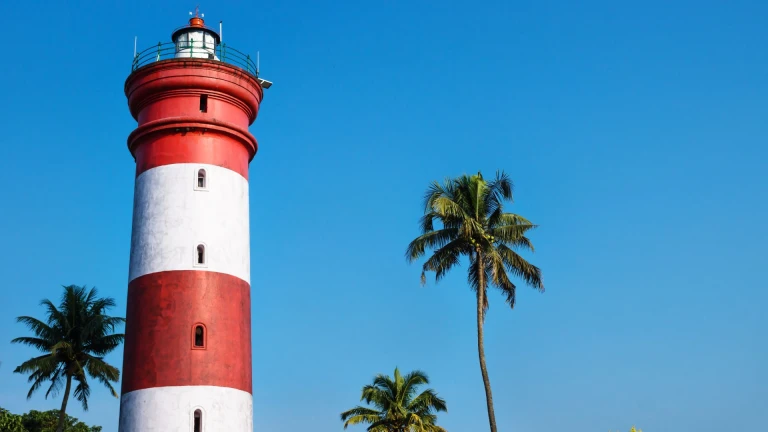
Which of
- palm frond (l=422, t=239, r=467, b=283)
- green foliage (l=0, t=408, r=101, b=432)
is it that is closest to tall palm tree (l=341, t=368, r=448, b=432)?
palm frond (l=422, t=239, r=467, b=283)

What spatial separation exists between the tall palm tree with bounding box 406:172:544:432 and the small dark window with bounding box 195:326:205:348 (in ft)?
34.4

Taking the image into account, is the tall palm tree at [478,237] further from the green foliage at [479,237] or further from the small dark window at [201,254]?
the small dark window at [201,254]

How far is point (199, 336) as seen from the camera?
2853 centimetres

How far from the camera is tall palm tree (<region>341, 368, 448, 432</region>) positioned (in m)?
45.1

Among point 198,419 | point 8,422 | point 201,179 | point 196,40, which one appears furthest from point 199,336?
point 8,422

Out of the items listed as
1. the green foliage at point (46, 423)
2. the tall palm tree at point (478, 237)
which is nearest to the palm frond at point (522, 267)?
the tall palm tree at point (478, 237)

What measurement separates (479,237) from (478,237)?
48mm

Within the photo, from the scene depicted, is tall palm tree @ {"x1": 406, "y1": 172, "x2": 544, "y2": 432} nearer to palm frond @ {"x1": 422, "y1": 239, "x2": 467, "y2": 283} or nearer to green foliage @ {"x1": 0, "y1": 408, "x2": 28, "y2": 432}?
palm frond @ {"x1": 422, "y1": 239, "x2": 467, "y2": 283}

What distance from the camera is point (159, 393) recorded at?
2766 centimetres

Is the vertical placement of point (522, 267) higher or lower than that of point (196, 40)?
lower

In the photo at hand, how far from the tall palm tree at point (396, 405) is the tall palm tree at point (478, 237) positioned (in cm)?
1157

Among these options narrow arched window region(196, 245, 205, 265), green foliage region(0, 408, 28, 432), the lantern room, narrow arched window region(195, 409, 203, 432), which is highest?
the lantern room

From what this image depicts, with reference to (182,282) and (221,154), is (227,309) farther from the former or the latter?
(221,154)

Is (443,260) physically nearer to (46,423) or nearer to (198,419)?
(198,419)
